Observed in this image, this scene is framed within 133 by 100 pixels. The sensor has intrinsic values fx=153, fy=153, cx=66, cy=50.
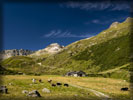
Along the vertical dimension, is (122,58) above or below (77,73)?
above

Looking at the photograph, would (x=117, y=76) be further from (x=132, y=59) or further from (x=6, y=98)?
(x=6, y=98)

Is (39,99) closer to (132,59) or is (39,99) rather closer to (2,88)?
(2,88)

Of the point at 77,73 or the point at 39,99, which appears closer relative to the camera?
the point at 39,99

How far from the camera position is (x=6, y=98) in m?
28.4

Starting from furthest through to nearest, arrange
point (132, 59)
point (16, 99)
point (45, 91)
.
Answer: point (132, 59), point (45, 91), point (16, 99)

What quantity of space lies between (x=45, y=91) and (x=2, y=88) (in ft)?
33.5

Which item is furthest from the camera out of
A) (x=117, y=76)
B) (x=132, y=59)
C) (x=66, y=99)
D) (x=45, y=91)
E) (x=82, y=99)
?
(x=132, y=59)

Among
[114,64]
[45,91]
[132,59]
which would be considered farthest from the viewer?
[114,64]

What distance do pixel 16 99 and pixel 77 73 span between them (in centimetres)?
10509

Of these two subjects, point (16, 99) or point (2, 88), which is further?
point (2, 88)

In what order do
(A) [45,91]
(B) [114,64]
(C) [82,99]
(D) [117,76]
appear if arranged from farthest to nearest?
1. (B) [114,64]
2. (D) [117,76]
3. (A) [45,91]
4. (C) [82,99]

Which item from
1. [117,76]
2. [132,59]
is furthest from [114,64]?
[117,76]

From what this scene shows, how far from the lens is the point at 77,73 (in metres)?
131

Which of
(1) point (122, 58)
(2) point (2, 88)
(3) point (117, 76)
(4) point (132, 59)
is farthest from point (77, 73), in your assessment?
(2) point (2, 88)
